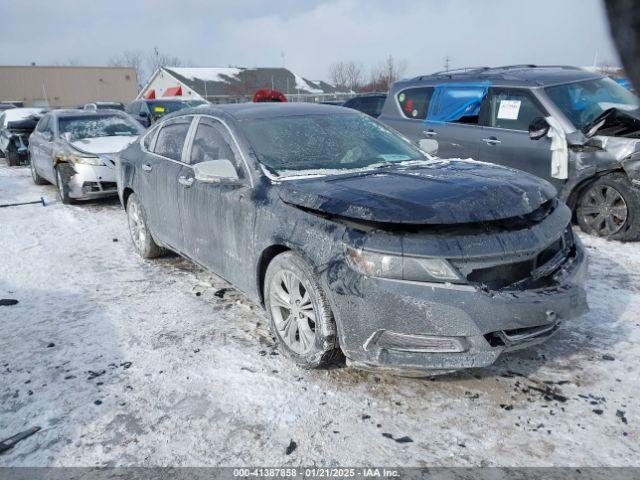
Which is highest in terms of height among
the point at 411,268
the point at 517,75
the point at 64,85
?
the point at 64,85

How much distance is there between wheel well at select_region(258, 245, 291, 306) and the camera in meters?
3.31

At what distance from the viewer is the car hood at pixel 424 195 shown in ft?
8.89

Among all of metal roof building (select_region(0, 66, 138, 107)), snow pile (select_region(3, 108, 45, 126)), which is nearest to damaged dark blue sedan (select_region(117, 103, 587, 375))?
snow pile (select_region(3, 108, 45, 126))

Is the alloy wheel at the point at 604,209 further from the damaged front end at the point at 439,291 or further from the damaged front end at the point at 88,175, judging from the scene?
the damaged front end at the point at 88,175

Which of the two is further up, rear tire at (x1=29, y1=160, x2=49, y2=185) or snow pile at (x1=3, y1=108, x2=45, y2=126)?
snow pile at (x1=3, y1=108, x2=45, y2=126)

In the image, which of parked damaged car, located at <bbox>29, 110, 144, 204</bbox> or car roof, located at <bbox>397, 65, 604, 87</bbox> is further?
parked damaged car, located at <bbox>29, 110, 144, 204</bbox>

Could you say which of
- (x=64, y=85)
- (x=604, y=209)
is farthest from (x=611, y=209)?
(x=64, y=85)

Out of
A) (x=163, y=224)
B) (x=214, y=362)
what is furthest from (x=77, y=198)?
(x=214, y=362)

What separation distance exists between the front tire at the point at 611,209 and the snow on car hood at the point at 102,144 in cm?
692

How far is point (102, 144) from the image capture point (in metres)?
8.74

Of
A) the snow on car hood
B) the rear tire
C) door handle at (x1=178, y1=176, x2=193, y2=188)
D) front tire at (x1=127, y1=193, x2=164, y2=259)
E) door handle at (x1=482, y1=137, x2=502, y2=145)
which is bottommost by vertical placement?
the rear tire

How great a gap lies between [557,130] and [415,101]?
2302 millimetres

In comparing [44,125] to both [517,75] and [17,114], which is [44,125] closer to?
[17,114]

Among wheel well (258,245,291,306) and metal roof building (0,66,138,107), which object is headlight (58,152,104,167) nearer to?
wheel well (258,245,291,306)
